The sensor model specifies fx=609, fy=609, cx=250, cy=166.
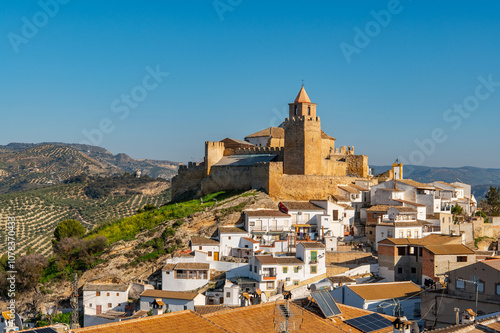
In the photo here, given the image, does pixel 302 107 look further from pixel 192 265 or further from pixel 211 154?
pixel 192 265

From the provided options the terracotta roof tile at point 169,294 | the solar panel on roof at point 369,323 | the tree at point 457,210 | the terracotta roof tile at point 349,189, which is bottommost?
the terracotta roof tile at point 169,294

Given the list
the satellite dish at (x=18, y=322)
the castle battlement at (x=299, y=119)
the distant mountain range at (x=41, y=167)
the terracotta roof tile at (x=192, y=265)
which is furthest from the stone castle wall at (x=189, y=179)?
the distant mountain range at (x=41, y=167)

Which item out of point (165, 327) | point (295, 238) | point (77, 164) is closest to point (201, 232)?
point (295, 238)

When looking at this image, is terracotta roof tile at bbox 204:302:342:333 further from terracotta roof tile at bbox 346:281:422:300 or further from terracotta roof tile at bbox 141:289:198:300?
terracotta roof tile at bbox 141:289:198:300

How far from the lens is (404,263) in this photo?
95.7ft

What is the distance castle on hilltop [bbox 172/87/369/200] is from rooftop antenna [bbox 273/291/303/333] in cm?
2210

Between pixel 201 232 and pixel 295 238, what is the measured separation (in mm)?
5424

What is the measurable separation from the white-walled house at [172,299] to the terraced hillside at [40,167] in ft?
251

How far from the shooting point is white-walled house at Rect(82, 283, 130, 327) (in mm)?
30141

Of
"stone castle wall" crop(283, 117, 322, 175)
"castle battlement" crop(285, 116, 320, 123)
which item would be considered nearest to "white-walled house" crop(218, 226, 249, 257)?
"stone castle wall" crop(283, 117, 322, 175)

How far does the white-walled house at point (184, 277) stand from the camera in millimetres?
30359

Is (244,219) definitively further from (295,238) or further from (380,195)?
Result: (380,195)

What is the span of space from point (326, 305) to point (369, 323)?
1.22 meters

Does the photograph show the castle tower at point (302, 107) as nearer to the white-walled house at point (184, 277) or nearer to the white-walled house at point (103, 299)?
the white-walled house at point (184, 277)
